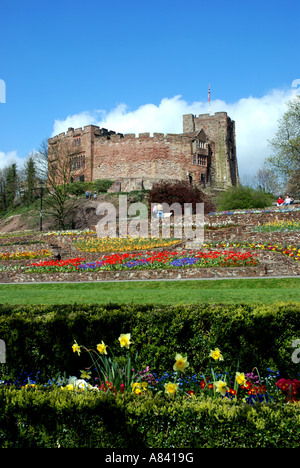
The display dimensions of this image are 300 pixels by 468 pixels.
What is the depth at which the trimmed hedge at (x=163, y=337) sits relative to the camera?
4.71m

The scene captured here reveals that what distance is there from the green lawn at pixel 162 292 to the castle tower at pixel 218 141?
43414 millimetres

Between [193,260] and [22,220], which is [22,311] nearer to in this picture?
[193,260]

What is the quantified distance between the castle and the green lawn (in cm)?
3539

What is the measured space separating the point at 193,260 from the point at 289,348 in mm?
11156

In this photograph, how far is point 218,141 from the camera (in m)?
57.0

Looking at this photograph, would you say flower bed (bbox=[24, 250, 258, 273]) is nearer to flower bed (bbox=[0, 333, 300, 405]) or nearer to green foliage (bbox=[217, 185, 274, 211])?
flower bed (bbox=[0, 333, 300, 405])

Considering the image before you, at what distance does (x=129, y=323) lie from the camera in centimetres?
501

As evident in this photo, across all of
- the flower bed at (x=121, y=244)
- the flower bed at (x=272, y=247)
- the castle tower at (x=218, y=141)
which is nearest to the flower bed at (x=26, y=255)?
the flower bed at (x=121, y=244)

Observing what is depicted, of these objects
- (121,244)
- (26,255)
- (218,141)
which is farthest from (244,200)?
(218,141)

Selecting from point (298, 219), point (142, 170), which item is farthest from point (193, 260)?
point (142, 170)

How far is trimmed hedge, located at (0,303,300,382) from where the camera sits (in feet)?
15.5

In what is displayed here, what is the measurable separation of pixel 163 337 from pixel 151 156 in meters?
48.0

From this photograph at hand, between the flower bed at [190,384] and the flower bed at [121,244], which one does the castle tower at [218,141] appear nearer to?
the flower bed at [121,244]

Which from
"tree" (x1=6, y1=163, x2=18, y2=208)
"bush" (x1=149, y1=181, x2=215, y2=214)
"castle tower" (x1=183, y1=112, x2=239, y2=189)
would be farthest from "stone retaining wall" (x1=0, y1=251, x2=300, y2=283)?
"tree" (x1=6, y1=163, x2=18, y2=208)
